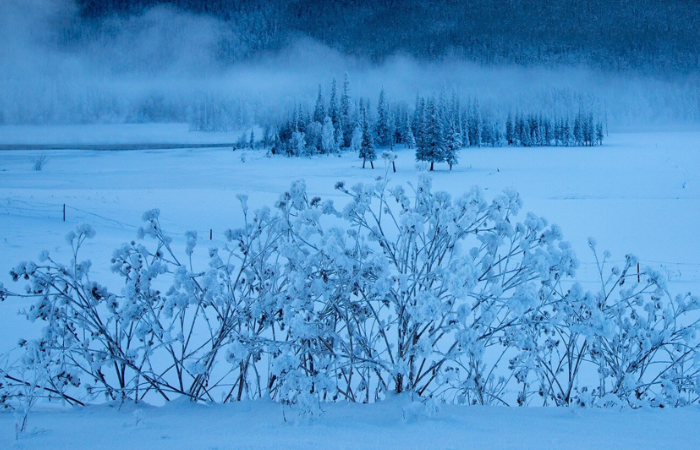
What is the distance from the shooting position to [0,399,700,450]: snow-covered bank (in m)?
2.39

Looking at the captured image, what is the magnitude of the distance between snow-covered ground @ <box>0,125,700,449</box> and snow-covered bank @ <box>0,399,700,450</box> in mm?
12

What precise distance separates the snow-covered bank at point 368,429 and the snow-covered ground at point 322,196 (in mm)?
12

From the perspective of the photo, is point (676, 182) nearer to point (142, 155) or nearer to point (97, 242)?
point (97, 242)

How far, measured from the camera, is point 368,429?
8.62 feet

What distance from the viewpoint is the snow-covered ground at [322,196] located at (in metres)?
2.51

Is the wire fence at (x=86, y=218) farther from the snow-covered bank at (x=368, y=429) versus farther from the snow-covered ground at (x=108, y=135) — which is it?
the snow-covered bank at (x=368, y=429)

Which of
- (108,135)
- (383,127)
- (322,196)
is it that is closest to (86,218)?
(108,135)

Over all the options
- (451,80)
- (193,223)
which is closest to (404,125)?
(451,80)

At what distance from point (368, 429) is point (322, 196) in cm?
1936

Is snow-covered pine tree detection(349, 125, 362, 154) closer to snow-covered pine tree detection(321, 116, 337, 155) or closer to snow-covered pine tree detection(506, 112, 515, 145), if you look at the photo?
snow-covered pine tree detection(321, 116, 337, 155)

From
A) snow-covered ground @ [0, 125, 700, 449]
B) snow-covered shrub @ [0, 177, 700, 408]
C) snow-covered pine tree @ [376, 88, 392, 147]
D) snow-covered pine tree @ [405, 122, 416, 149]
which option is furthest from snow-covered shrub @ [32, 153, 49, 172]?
snow-covered pine tree @ [405, 122, 416, 149]

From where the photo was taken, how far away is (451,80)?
34.5 meters

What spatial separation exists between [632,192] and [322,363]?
87.1 ft

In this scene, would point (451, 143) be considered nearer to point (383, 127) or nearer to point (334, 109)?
point (383, 127)
